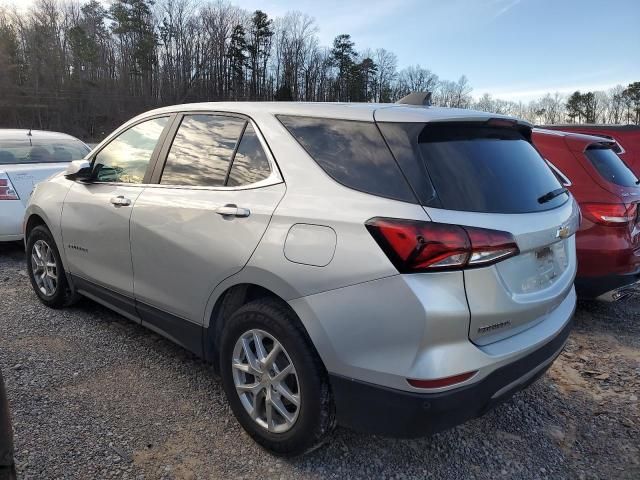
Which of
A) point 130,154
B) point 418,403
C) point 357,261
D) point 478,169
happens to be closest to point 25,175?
point 130,154

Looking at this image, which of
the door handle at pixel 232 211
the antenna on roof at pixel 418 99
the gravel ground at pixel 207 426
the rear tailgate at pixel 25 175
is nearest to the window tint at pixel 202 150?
the door handle at pixel 232 211

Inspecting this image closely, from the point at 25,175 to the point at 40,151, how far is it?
857 millimetres

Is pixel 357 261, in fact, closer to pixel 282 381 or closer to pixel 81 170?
pixel 282 381

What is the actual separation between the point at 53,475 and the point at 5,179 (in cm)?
476

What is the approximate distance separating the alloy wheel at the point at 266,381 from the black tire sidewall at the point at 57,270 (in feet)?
7.71

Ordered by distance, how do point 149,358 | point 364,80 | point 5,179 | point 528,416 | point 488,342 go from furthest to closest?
point 364,80 → point 5,179 → point 149,358 → point 528,416 → point 488,342

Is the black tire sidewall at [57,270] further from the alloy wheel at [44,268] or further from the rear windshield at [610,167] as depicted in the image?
the rear windshield at [610,167]

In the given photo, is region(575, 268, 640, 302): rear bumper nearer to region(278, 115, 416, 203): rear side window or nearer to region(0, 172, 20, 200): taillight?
region(278, 115, 416, 203): rear side window

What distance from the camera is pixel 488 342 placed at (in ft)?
6.50

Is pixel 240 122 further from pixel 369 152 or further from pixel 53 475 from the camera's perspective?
pixel 53 475

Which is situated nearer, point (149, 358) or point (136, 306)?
point (136, 306)

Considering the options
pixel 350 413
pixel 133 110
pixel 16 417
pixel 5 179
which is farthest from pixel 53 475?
pixel 133 110

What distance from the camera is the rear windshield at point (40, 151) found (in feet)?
20.8

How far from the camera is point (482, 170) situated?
2178 millimetres
